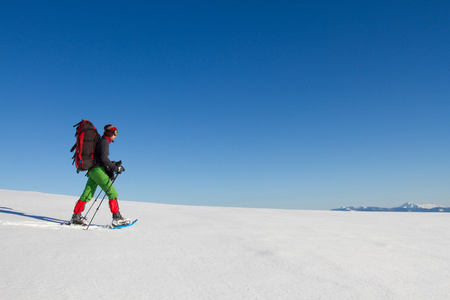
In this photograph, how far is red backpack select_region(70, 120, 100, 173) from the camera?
4.41 m

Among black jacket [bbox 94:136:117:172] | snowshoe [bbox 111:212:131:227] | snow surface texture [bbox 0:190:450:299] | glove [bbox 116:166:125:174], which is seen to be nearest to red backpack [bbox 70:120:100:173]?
black jacket [bbox 94:136:117:172]

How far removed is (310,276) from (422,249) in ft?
6.79

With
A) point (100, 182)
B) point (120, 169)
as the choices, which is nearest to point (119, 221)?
point (100, 182)

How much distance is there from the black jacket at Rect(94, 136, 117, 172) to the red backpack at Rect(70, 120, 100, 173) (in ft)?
0.27

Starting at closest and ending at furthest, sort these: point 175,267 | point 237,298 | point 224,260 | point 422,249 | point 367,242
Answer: point 237,298, point 175,267, point 224,260, point 422,249, point 367,242

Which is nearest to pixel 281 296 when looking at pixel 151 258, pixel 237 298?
pixel 237 298

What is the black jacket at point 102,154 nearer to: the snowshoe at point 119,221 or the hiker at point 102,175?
the hiker at point 102,175

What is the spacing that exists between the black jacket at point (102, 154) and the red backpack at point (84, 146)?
3.3 inches

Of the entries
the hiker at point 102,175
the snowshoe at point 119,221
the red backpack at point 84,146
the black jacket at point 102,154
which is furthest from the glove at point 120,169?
the snowshoe at point 119,221

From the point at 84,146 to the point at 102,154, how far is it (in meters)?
0.33

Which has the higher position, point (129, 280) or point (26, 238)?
point (26, 238)

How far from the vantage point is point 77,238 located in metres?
3.19

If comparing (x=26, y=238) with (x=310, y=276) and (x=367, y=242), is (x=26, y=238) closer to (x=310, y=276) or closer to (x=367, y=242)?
(x=310, y=276)

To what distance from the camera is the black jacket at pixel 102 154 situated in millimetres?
4574
